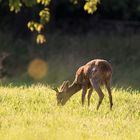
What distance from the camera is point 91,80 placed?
49.8 ft

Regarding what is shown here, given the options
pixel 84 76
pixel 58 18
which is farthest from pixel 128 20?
pixel 84 76

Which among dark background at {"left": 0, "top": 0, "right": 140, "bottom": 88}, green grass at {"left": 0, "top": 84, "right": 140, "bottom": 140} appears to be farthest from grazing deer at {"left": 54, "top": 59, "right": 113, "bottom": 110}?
dark background at {"left": 0, "top": 0, "right": 140, "bottom": 88}

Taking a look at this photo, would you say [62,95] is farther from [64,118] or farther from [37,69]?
[37,69]

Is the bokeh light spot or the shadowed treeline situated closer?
the shadowed treeline

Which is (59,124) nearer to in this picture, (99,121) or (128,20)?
(99,121)

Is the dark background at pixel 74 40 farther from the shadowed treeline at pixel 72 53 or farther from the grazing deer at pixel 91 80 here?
the grazing deer at pixel 91 80

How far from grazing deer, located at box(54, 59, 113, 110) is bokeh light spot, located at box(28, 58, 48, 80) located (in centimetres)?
1116

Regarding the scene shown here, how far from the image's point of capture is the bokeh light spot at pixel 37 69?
27516mm

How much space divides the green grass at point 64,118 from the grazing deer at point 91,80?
9.6 inches

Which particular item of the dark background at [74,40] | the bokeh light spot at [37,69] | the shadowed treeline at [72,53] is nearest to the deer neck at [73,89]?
the dark background at [74,40]

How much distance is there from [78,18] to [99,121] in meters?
22.0

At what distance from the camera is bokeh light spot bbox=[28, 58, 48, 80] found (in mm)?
27516

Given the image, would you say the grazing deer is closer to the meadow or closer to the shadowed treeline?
the meadow

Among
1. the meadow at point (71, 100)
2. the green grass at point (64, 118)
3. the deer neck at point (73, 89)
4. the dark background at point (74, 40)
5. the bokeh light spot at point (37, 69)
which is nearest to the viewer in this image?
the green grass at point (64, 118)
